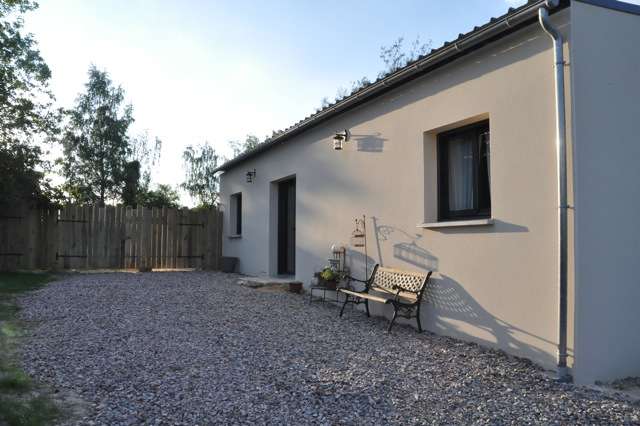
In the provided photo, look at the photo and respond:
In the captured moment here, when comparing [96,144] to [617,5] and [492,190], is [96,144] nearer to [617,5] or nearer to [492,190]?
[492,190]

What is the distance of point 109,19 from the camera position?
8797 millimetres

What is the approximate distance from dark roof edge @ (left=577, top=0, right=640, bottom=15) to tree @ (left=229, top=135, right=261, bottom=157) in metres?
19.2

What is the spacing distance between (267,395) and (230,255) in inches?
414

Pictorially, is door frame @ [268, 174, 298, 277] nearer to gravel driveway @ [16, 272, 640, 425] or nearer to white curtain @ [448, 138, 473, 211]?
gravel driveway @ [16, 272, 640, 425]

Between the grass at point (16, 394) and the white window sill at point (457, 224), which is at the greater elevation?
the white window sill at point (457, 224)

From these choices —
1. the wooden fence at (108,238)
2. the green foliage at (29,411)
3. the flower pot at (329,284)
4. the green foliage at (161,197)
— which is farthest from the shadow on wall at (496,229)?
the green foliage at (161,197)

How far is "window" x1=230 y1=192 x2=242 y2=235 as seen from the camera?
45.4 ft

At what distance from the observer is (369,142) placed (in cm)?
723

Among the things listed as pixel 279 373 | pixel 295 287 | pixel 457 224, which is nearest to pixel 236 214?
pixel 295 287

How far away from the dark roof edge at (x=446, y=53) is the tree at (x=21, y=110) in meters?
7.39

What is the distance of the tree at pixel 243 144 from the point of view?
900 inches

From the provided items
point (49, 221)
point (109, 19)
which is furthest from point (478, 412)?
point (49, 221)

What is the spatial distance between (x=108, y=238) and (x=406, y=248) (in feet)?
32.6

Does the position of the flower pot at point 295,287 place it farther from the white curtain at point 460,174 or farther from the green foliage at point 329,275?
the white curtain at point 460,174
